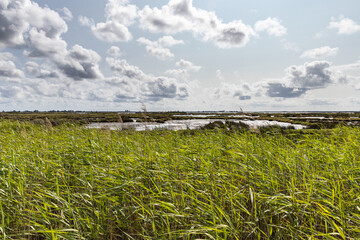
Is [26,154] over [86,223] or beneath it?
over

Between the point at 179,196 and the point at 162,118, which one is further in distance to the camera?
the point at 162,118

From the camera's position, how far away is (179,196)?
430 cm

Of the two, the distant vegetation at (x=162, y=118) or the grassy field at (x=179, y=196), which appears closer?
the grassy field at (x=179, y=196)

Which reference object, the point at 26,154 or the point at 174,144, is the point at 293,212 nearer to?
the point at 174,144

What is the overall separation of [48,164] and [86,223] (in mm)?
2761

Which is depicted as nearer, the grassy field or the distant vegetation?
the grassy field

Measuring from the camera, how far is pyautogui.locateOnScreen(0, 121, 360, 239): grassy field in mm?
3475

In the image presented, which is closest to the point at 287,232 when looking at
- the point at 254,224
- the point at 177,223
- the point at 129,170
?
the point at 254,224

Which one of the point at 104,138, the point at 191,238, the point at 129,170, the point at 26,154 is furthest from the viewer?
the point at 104,138

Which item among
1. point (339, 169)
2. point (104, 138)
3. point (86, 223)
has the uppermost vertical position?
point (104, 138)

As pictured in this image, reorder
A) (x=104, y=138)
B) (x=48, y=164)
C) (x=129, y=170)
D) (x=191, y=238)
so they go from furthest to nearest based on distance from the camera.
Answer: (x=104, y=138), (x=48, y=164), (x=129, y=170), (x=191, y=238)

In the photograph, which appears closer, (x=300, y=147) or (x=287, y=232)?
(x=287, y=232)

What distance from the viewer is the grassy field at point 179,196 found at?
3475mm

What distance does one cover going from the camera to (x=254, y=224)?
142 inches
